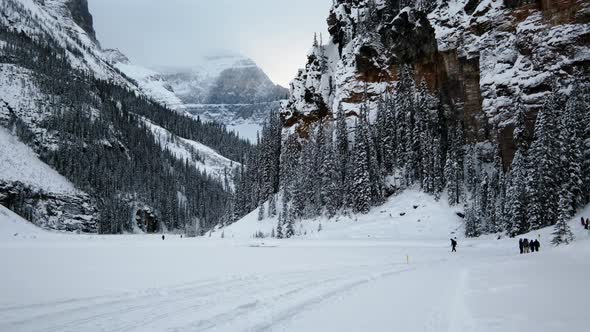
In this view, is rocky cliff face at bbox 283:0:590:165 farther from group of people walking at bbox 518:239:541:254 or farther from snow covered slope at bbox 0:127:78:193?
snow covered slope at bbox 0:127:78:193

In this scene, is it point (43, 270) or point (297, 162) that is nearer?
point (43, 270)

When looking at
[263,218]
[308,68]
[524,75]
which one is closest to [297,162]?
[263,218]

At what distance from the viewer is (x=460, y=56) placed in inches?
2495

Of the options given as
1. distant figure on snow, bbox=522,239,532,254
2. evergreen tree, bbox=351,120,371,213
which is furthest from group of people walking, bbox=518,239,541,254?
evergreen tree, bbox=351,120,371,213

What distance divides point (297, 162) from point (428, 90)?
3208cm

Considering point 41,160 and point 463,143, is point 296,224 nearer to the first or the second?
point 463,143

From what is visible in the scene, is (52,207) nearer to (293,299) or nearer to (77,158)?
(77,158)

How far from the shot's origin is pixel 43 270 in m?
18.8

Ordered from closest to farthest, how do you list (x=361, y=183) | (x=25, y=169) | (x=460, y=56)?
1. (x=361, y=183)
2. (x=460, y=56)
3. (x=25, y=169)

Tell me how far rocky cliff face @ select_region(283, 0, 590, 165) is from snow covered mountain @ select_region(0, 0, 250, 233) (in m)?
54.5

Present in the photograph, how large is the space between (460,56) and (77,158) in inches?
4201

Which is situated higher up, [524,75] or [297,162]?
[524,75]

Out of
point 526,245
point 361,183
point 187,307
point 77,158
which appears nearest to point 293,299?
point 187,307

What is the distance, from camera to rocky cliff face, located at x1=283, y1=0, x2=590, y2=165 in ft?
166
